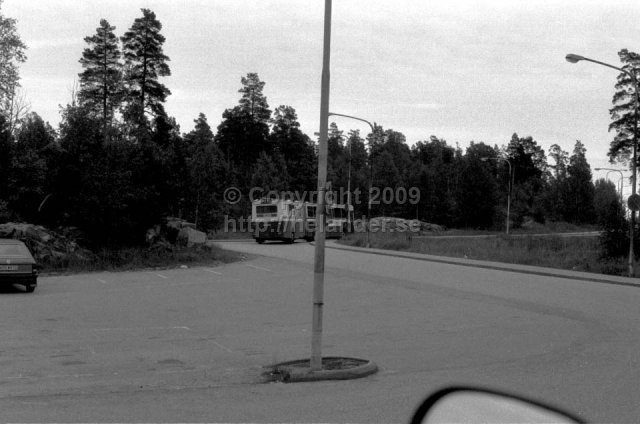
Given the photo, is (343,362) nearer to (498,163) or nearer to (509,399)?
(509,399)

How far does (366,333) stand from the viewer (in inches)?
509

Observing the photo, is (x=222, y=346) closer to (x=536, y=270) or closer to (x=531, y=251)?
(x=536, y=270)

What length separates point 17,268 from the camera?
1955 cm

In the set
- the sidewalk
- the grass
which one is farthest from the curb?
the grass

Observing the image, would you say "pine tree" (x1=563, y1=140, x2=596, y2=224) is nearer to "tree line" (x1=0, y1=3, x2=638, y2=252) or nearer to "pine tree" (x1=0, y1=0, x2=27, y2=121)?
"tree line" (x1=0, y1=3, x2=638, y2=252)

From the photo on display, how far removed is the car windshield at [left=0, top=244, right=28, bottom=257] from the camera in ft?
65.7

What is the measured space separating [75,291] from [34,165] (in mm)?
12483

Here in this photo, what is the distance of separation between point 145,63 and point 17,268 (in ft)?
152

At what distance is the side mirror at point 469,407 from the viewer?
1.84 m

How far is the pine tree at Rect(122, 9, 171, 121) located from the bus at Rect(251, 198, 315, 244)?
1886 cm

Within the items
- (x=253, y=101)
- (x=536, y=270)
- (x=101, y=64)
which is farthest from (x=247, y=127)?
(x=536, y=270)

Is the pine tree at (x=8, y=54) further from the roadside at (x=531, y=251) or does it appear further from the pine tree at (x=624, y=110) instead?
the pine tree at (x=624, y=110)

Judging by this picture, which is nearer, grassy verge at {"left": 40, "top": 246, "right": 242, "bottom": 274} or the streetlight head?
the streetlight head

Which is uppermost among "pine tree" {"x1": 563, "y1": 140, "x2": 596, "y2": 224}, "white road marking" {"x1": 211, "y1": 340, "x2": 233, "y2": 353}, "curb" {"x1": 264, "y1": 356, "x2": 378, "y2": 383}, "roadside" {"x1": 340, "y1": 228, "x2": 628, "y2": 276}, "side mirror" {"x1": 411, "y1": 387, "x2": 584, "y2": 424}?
"pine tree" {"x1": 563, "y1": 140, "x2": 596, "y2": 224}
